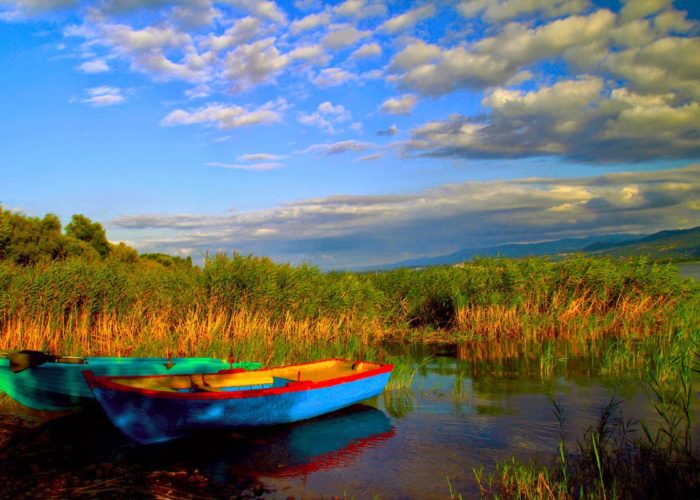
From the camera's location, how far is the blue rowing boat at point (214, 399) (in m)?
8.38

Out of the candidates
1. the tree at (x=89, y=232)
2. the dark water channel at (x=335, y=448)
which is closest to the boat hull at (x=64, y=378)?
the dark water channel at (x=335, y=448)

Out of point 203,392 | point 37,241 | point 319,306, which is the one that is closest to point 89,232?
point 37,241

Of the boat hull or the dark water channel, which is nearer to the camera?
the dark water channel

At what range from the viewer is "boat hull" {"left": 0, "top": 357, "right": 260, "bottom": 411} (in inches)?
421

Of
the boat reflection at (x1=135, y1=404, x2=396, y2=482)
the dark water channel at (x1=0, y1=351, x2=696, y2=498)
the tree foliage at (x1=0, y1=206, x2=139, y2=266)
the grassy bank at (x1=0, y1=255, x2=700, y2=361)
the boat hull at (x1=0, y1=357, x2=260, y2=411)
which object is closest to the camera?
the dark water channel at (x1=0, y1=351, x2=696, y2=498)

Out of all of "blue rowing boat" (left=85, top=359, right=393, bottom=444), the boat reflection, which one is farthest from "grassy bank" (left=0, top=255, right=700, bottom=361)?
the boat reflection

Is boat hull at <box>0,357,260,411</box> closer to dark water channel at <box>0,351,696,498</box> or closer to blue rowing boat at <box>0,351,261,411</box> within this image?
blue rowing boat at <box>0,351,261,411</box>

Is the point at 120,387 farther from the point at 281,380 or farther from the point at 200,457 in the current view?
the point at 281,380

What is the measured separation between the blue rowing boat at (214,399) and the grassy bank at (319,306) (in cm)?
491

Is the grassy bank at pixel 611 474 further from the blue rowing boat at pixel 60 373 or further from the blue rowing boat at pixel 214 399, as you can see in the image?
the blue rowing boat at pixel 60 373

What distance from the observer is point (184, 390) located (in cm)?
994

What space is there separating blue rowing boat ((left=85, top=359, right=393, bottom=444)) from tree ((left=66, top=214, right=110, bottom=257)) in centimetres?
2737

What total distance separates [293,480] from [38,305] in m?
10.7

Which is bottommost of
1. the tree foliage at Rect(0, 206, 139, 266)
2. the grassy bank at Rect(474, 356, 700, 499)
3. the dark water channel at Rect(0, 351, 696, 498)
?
the dark water channel at Rect(0, 351, 696, 498)
